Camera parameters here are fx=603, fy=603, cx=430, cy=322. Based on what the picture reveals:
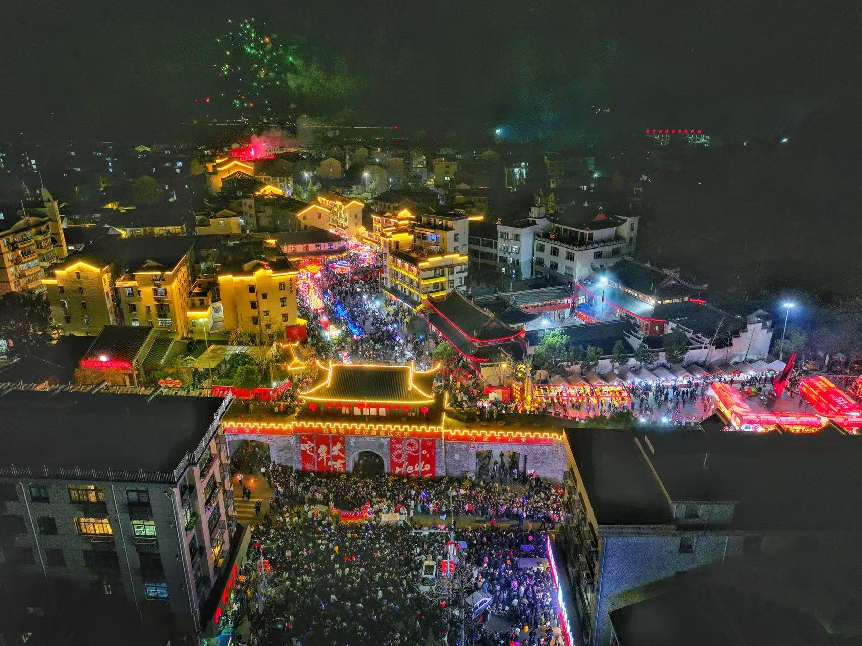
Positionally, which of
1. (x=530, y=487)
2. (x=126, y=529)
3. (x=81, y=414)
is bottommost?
(x=530, y=487)

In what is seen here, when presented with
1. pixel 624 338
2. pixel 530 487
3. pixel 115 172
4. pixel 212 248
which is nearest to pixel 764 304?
pixel 624 338

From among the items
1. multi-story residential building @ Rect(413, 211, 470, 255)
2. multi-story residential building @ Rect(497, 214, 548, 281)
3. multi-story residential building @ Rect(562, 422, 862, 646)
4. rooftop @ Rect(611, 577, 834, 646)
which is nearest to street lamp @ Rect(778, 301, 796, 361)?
multi-story residential building @ Rect(562, 422, 862, 646)

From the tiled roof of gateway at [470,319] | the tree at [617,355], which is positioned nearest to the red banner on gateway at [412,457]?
the tiled roof of gateway at [470,319]

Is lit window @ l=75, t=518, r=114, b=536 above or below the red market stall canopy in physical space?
above

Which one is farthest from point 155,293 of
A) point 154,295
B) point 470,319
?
point 470,319

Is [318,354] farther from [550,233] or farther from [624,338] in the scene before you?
[550,233]

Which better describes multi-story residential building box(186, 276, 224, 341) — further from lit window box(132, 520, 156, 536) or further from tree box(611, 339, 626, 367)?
tree box(611, 339, 626, 367)

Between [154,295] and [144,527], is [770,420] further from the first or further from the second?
[154,295]
